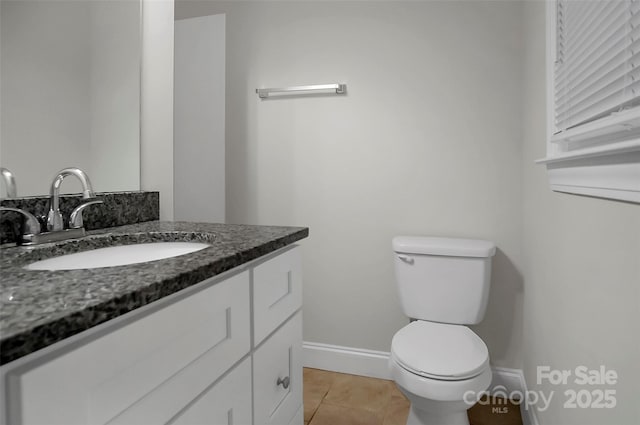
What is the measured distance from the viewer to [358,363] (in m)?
2.25

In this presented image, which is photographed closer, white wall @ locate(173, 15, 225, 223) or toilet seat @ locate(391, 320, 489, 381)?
toilet seat @ locate(391, 320, 489, 381)

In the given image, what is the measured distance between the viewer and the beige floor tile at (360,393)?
1.97 metres

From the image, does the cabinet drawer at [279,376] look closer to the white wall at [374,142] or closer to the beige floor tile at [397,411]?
the beige floor tile at [397,411]

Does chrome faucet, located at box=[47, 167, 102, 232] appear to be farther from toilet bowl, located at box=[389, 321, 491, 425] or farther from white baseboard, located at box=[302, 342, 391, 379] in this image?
white baseboard, located at box=[302, 342, 391, 379]

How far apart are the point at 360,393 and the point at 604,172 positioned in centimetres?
165

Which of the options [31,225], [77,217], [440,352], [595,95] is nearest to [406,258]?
[440,352]

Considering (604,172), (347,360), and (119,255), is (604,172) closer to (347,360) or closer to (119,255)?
(119,255)

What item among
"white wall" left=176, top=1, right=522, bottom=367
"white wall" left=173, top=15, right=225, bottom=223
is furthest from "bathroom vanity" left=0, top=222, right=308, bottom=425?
"white wall" left=173, top=15, right=225, bottom=223

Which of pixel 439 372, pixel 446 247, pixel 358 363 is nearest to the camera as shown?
pixel 439 372

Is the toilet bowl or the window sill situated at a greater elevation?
the window sill

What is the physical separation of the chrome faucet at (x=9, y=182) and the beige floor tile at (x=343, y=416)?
1494 millimetres

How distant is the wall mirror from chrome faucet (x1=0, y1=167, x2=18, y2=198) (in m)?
0.01

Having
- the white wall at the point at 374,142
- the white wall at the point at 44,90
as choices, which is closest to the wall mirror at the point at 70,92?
the white wall at the point at 44,90

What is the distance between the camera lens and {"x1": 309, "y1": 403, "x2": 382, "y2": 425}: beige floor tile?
72.3 inches
